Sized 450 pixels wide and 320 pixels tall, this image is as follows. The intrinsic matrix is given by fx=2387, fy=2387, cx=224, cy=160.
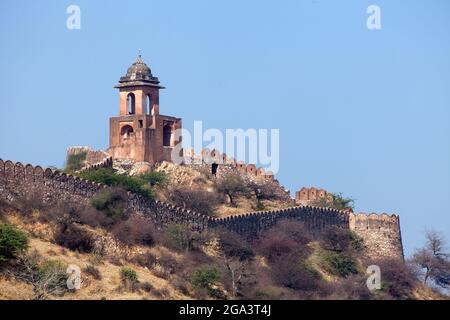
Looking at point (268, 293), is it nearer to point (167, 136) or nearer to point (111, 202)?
point (111, 202)

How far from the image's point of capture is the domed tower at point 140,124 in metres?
85.5

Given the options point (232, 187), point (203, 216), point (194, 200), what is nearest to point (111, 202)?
point (203, 216)

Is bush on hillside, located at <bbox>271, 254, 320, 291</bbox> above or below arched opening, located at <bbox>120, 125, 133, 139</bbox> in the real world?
below

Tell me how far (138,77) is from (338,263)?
10405 millimetres

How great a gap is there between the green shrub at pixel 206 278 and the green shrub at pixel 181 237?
9.33 ft

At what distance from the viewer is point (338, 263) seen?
82188 mm

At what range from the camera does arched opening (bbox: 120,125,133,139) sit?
85.9 m

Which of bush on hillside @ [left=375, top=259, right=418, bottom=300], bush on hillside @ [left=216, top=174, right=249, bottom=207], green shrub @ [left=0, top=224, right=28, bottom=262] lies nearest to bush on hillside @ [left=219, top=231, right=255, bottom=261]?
bush on hillside @ [left=375, top=259, right=418, bottom=300]

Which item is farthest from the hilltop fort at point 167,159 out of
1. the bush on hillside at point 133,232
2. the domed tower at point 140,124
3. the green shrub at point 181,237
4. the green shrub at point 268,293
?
the green shrub at point 268,293

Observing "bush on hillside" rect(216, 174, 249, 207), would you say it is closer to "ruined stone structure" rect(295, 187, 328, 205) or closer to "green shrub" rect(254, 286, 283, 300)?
"ruined stone structure" rect(295, 187, 328, 205)

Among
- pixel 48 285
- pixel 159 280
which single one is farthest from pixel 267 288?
pixel 48 285

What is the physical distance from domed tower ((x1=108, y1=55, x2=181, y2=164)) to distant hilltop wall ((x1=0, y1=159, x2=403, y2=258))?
547 centimetres

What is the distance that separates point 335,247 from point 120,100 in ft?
31.5
